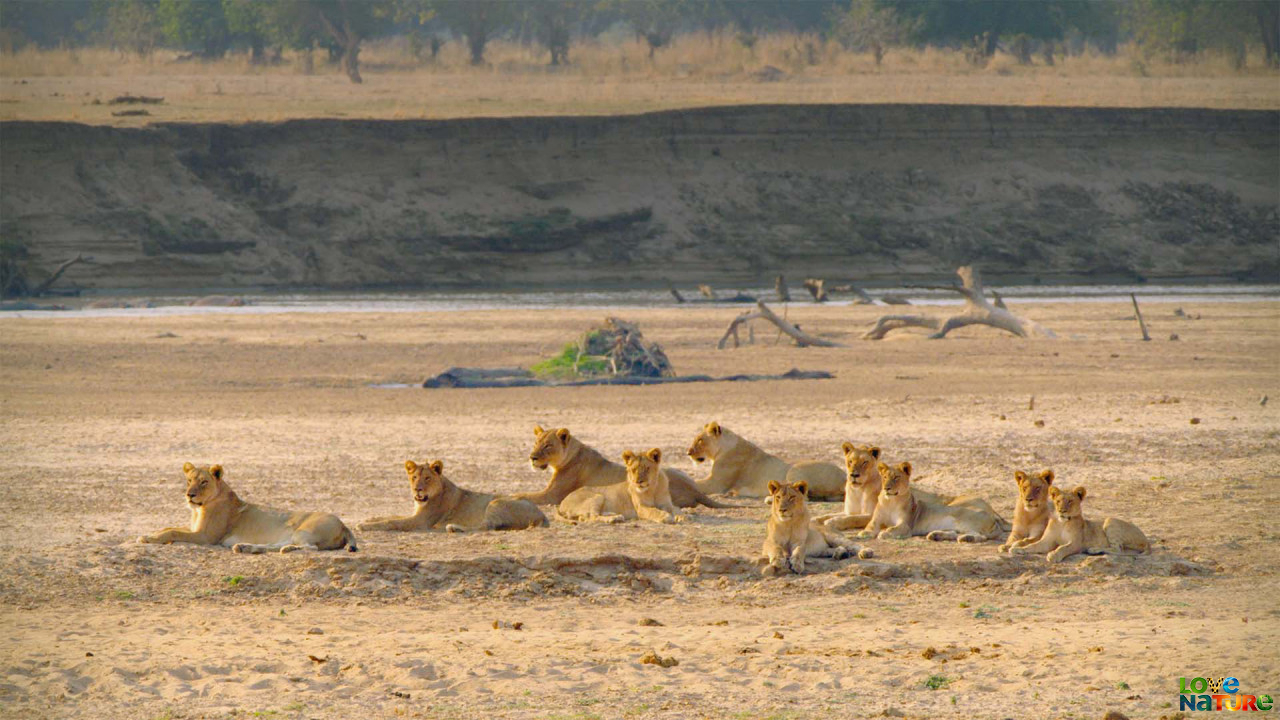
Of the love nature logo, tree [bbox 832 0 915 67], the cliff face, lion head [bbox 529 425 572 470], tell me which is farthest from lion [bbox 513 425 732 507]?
tree [bbox 832 0 915 67]

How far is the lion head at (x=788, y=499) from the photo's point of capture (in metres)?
9.53

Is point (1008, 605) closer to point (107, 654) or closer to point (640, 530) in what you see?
point (640, 530)

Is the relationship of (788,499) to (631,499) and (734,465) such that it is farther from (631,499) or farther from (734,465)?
(734,465)

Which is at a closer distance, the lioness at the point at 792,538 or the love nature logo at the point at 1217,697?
the love nature logo at the point at 1217,697

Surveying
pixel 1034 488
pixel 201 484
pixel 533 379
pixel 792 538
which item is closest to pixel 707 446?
pixel 792 538

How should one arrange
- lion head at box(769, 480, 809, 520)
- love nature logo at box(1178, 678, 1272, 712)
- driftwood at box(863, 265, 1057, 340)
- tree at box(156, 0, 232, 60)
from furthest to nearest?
tree at box(156, 0, 232, 60) < driftwood at box(863, 265, 1057, 340) < lion head at box(769, 480, 809, 520) < love nature logo at box(1178, 678, 1272, 712)

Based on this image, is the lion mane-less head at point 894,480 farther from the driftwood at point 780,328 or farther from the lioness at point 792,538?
the driftwood at point 780,328

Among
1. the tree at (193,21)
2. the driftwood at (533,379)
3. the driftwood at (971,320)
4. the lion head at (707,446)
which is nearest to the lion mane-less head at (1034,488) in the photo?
the lion head at (707,446)

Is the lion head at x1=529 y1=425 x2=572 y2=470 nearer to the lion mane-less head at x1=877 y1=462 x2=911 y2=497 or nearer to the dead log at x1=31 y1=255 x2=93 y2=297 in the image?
the lion mane-less head at x1=877 y1=462 x2=911 y2=497

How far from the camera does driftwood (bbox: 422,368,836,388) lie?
2034cm

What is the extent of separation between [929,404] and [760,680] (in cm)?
1095

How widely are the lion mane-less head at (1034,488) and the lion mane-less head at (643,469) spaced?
8.10 ft

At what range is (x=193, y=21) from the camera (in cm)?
6950

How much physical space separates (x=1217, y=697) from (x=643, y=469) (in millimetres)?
4792
